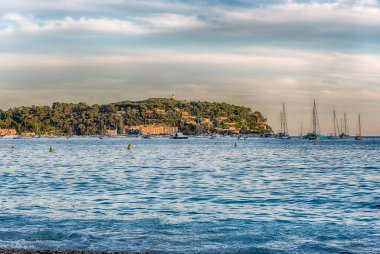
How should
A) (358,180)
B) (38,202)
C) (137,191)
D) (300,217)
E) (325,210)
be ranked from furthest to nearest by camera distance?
(358,180)
(137,191)
(38,202)
(325,210)
(300,217)

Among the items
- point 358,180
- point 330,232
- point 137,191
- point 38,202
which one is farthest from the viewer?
point 358,180

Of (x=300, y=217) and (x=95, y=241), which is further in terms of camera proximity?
(x=300, y=217)

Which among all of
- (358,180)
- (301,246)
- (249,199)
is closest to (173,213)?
(249,199)

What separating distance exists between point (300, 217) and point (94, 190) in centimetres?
1760

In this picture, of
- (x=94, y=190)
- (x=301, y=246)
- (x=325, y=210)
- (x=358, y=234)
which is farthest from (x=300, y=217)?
(x=94, y=190)

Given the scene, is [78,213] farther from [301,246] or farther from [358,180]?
[358,180]

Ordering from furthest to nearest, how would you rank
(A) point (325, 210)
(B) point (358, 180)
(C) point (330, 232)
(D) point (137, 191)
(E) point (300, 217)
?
(B) point (358, 180) < (D) point (137, 191) < (A) point (325, 210) < (E) point (300, 217) < (C) point (330, 232)

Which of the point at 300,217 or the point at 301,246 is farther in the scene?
the point at 300,217

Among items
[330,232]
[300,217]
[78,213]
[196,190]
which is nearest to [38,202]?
[78,213]

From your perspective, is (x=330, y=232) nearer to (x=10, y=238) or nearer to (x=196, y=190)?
(x=10, y=238)

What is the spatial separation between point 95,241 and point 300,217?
10.5 metres

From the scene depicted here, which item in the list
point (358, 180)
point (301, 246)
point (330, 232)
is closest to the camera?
point (301, 246)

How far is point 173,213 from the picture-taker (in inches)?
1067

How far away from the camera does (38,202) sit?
31.8 metres
